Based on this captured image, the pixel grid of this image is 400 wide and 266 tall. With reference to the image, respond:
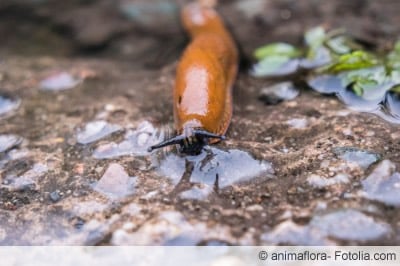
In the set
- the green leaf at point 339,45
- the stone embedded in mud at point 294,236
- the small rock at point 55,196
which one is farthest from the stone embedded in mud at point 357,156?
the small rock at point 55,196

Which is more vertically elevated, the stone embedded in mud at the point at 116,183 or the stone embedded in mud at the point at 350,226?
the stone embedded in mud at the point at 116,183

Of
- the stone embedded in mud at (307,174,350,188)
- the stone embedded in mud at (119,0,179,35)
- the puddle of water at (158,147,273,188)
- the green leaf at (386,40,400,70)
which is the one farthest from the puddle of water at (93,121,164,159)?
the stone embedded in mud at (119,0,179,35)

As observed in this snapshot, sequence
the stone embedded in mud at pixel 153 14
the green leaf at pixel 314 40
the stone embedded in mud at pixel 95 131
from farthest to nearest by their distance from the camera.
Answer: the stone embedded in mud at pixel 153 14
the green leaf at pixel 314 40
the stone embedded in mud at pixel 95 131

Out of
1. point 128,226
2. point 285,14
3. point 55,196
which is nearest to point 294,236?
point 128,226

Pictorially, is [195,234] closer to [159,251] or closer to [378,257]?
[159,251]

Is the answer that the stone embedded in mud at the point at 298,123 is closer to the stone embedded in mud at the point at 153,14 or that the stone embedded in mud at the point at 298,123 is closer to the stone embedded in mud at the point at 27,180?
the stone embedded in mud at the point at 27,180

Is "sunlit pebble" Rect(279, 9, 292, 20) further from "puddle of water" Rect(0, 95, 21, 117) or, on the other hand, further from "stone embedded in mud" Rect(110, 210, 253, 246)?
"stone embedded in mud" Rect(110, 210, 253, 246)

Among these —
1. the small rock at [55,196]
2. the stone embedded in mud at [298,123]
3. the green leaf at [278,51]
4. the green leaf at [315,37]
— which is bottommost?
the small rock at [55,196]
